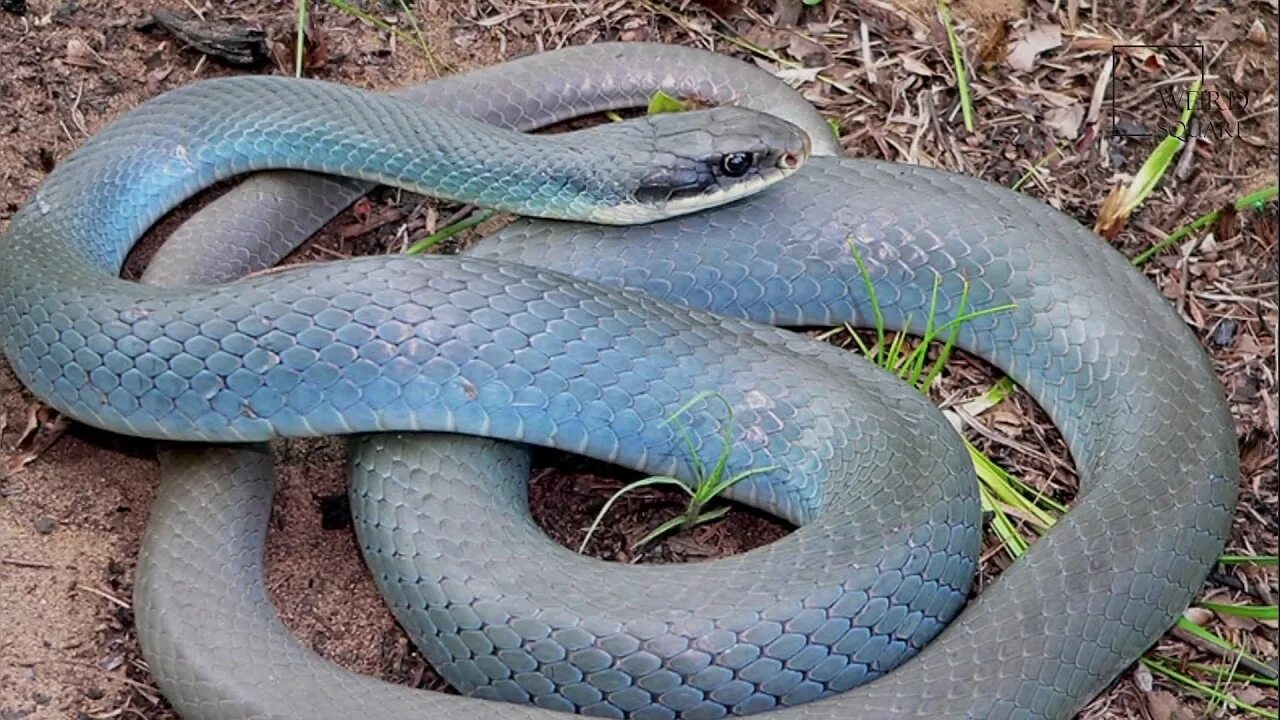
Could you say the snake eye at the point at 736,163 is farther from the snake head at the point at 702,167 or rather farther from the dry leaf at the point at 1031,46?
the dry leaf at the point at 1031,46

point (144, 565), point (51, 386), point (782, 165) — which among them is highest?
point (782, 165)

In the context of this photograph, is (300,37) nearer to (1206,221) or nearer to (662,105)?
(662,105)

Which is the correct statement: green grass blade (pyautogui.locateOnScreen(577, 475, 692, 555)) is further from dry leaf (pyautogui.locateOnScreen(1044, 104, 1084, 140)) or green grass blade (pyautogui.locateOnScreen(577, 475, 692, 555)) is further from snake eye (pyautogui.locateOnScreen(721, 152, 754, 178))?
dry leaf (pyautogui.locateOnScreen(1044, 104, 1084, 140))

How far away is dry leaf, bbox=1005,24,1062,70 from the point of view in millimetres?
6539

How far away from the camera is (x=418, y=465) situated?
15.4 ft

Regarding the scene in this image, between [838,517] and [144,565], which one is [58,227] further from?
[838,517]

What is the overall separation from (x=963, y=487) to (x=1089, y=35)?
9.75ft

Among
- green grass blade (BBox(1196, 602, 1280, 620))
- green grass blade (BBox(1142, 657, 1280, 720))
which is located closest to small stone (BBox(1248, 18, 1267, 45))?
green grass blade (BBox(1196, 602, 1280, 620))

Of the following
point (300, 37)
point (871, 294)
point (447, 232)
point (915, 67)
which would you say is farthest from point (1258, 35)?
point (300, 37)

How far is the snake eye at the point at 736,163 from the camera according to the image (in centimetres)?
536

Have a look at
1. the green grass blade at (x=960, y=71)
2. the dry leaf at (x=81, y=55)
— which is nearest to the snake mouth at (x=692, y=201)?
the green grass blade at (x=960, y=71)

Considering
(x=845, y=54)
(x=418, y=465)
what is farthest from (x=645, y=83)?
(x=418, y=465)

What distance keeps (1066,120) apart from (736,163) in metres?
1.83

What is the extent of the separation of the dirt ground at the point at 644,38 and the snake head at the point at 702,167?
99cm
